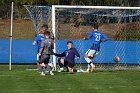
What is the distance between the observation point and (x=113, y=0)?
52.2 meters

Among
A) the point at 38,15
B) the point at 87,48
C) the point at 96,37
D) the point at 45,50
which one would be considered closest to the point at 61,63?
the point at 96,37

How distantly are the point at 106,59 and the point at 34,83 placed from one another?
12899 millimetres

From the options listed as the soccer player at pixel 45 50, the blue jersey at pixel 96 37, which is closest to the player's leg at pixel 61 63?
the blue jersey at pixel 96 37

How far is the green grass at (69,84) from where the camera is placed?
1369cm

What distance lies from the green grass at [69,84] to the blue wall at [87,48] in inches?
379

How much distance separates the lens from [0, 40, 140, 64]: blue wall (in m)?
27.4

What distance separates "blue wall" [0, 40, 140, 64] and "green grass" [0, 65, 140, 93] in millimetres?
9617

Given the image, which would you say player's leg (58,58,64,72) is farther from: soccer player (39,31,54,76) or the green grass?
the green grass

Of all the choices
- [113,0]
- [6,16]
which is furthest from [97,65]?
[113,0]

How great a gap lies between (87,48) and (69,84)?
12.3m

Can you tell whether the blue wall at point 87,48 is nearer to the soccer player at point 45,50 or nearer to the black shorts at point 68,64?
the black shorts at point 68,64

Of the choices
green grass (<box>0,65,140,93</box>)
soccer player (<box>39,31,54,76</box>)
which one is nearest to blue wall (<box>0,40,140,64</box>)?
soccer player (<box>39,31,54,76</box>)

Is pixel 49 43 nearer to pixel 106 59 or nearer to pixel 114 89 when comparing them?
pixel 114 89

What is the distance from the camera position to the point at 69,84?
49.4 feet
